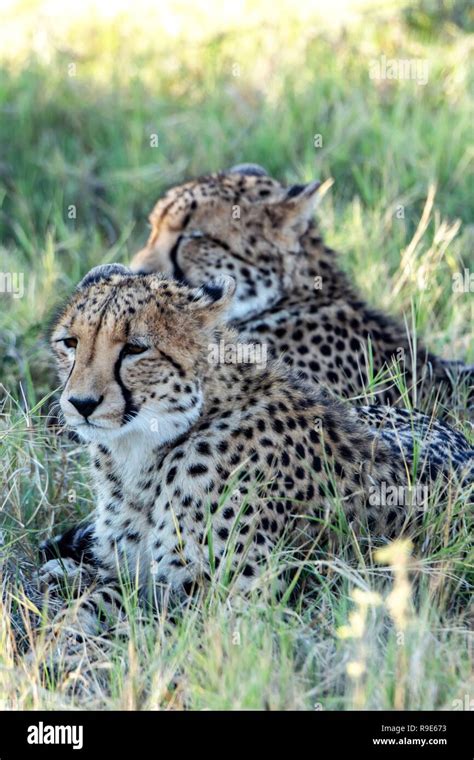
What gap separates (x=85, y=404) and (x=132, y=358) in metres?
0.21

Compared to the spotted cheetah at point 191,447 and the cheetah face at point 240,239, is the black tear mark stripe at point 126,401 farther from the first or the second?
the cheetah face at point 240,239

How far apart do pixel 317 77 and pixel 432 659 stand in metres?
5.47

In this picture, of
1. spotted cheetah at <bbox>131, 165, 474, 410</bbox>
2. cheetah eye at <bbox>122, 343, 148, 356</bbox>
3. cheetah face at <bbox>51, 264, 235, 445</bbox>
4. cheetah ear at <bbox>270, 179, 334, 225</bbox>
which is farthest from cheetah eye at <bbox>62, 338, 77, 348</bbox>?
cheetah ear at <bbox>270, 179, 334, 225</bbox>

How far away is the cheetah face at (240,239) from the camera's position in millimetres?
5504

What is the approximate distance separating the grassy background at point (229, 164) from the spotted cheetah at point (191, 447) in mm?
165

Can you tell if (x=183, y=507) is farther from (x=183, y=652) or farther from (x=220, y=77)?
(x=220, y=77)

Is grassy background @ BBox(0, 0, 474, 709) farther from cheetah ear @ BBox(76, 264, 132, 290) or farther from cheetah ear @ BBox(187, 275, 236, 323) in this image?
cheetah ear @ BBox(187, 275, 236, 323)

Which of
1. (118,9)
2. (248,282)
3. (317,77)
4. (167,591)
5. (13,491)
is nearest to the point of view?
(167,591)

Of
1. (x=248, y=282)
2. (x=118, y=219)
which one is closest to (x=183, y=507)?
(x=248, y=282)

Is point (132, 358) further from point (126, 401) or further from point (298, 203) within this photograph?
point (298, 203)

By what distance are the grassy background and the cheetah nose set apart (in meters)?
0.60

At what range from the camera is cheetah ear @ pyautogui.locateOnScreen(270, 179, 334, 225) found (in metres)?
5.52

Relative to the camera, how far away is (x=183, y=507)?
381cm
